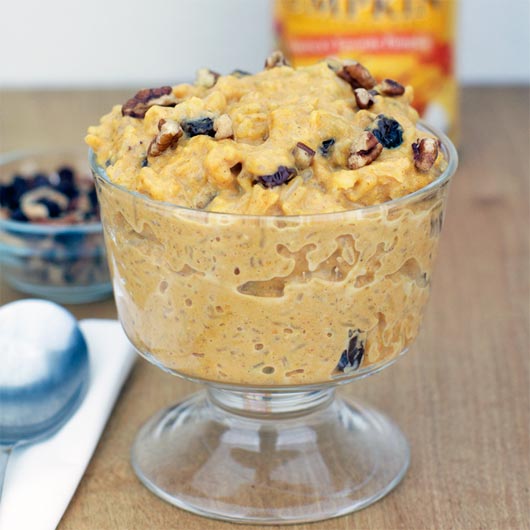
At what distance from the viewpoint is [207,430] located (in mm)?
1071

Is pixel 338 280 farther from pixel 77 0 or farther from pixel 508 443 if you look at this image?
pixel 77 0

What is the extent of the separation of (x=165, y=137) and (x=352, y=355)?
0.25 m

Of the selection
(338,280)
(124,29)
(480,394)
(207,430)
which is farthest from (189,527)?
(124,29)

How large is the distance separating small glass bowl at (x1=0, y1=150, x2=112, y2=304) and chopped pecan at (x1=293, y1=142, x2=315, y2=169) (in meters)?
0.55

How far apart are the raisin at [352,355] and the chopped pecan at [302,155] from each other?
15cm

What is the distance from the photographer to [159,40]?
7.36 ft

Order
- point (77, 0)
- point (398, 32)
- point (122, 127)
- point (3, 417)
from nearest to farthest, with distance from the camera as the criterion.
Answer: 1. point (122, 127)
2. point (3, 417)
3. point (398, 32)
4. point (77, 0)

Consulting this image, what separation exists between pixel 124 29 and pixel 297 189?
152cm

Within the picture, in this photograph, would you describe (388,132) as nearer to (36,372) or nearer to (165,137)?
(165,137)

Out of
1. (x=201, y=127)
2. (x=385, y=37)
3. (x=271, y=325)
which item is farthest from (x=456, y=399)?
(x=385, y=37)

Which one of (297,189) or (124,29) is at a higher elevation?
(297,189)

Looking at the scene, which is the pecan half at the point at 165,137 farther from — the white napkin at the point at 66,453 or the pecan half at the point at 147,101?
the white napkin at the point at 66,453

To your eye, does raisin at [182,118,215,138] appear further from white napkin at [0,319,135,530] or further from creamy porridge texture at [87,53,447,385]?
white napkin at [0,319,135,530]

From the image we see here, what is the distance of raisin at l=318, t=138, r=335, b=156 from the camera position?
0.86 m
